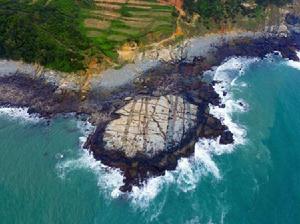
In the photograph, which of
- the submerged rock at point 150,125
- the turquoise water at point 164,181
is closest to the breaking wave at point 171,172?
the turquoise water at point 164,181

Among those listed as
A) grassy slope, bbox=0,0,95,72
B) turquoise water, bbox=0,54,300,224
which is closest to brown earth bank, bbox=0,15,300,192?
turquoise water, bbox=0,54,300,224

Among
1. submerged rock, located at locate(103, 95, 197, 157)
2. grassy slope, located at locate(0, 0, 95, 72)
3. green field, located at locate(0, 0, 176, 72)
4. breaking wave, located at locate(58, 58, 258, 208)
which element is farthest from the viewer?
green field, located at locate(0, 0, 176, 72)

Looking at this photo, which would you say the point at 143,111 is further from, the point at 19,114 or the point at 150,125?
the point at 19,114

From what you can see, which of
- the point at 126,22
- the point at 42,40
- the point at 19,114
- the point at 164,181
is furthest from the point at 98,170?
the point at 126,22

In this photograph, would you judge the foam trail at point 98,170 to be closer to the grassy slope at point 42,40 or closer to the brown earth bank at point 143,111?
the brown earth bank at point 143,111

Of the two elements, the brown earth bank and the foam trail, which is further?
the brown earth bank

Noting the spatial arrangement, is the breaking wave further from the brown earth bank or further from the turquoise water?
the brown earth bank
